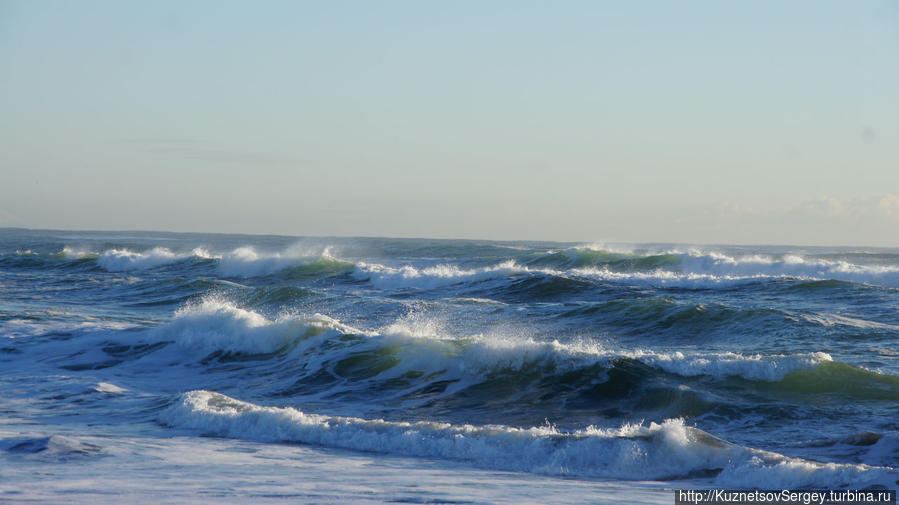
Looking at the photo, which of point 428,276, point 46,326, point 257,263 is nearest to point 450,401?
point 46,326

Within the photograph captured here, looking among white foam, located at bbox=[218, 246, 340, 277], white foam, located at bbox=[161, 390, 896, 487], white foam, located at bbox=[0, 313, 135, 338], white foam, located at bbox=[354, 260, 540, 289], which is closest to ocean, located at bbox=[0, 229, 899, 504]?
white foam, located at bbox=[161, 390, 896, 487]

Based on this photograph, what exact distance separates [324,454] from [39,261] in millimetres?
42660

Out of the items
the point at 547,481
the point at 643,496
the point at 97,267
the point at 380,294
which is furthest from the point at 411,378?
the point at 97,267

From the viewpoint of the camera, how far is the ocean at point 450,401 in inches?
287

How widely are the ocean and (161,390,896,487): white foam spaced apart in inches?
1.0

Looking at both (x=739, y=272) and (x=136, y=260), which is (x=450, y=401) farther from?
(x=136, y=260)

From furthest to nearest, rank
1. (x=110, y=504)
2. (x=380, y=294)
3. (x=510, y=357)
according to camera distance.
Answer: (x=380, y=294)
(x=510, y=357)
(x=110, y=504)

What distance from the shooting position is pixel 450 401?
11453 millimetres

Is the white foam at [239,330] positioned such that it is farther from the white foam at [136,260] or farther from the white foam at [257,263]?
the white foam at [136,260]

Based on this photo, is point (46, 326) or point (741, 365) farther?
point (46, 326)

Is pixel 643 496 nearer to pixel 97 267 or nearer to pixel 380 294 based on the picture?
pixel 380 294

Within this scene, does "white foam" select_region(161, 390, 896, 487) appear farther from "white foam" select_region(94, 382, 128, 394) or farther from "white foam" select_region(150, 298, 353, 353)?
"white foam" select_region(150, 298, 353, 353)

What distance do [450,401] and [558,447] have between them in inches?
131

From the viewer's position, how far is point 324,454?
8586 mm
